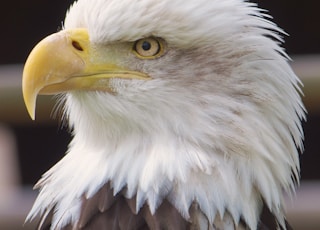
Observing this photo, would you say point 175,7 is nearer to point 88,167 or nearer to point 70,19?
point 70,19

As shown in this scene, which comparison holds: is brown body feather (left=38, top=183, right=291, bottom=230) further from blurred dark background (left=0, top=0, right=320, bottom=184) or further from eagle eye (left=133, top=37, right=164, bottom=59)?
blurred dark background (left=0, top=0, right=320, bottom=184)

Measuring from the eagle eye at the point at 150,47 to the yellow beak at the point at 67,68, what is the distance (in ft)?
0.22

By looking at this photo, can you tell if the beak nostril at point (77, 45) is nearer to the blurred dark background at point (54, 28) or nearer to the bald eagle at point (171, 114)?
the bald eagle at point (171, 114)

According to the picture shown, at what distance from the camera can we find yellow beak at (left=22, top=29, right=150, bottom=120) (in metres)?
3.14

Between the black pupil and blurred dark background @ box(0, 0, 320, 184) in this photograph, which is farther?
blurred dark background @ box(0, 0, 320, 184)

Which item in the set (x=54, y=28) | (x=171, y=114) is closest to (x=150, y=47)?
(x=171, y=114)

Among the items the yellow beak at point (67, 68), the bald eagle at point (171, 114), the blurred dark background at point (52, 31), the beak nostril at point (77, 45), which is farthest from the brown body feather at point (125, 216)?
the blurred dark background at point (52, 31)

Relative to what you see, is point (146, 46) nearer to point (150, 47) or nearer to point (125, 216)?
point (150, 47)

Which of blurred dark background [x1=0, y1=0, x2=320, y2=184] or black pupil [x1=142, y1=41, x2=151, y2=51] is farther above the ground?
black pupil [x1=142, y1=41, x2=151, y2=51]

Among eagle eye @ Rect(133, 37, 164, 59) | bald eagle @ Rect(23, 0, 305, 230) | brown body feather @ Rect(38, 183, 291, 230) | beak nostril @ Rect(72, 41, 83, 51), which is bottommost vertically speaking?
brown body feather @ Rect(38, 183, 291, 230)

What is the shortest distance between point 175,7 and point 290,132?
1.73ft

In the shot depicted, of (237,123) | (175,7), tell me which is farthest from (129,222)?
(175,7)

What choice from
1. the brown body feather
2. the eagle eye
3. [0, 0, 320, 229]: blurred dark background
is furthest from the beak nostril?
[0, 0, 320, 229]: blurred dark background

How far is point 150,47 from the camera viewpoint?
3248 millimetres
